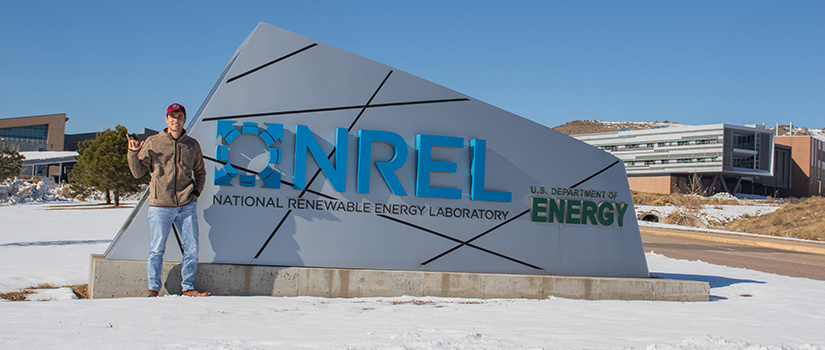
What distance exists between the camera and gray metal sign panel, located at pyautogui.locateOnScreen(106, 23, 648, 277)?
20.9 ft

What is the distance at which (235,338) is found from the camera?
4023 millimetres

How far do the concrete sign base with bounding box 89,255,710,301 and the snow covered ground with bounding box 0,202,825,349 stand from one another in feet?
0.80

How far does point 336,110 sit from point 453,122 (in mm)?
1405

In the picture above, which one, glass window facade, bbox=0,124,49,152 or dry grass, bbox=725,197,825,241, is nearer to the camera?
dry grass, bbox=725,197,825,241

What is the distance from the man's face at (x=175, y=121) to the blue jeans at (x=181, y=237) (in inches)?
28.6

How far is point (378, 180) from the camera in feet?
22.4

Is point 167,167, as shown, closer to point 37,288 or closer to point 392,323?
point 37,288

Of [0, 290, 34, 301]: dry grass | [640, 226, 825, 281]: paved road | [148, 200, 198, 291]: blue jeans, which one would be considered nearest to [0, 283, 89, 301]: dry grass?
[0, 290, 34, 301]: dry grass

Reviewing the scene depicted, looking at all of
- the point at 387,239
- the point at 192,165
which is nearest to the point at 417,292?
the point at 387,239

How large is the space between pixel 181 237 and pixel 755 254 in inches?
647

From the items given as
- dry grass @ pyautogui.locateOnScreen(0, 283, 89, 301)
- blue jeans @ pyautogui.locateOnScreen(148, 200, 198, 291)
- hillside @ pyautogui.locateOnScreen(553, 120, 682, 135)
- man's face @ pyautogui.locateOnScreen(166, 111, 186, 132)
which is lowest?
dry grass @ pyautogui.locateOnScreen(0, 283, 89, 301)

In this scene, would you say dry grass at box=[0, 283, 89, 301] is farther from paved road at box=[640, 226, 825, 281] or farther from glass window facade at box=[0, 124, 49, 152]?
glass window facade at box=[0, 124, 49, 152]

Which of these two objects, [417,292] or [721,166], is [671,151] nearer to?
[721,166]

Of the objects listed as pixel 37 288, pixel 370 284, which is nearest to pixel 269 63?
pixel 370 284
